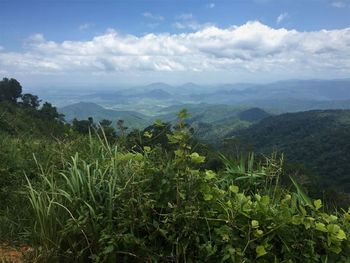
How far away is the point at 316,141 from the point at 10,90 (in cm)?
6738

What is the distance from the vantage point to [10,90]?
63844 mm

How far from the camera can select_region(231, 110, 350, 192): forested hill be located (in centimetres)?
6538

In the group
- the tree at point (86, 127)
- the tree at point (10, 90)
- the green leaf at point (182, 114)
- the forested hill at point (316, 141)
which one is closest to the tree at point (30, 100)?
the tree at point (10, 90)

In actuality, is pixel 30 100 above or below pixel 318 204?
below

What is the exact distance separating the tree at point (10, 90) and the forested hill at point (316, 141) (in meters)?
35.8

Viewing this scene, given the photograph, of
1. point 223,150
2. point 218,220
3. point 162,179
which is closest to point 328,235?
point 218,220

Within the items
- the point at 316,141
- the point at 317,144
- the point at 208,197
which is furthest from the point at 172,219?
the point at 316,141

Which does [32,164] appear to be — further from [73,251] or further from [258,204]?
[258,204]

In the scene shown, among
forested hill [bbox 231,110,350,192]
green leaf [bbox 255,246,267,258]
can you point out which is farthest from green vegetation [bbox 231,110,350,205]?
green leaf [bbox 255,246,267,258]

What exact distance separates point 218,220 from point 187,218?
0.27m

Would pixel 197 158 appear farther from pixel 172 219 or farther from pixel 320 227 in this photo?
pixel 320 227

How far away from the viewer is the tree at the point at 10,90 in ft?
209

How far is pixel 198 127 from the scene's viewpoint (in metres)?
3.68

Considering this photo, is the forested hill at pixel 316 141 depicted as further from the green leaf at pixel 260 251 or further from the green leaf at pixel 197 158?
the green leaf at pixel 260 251
